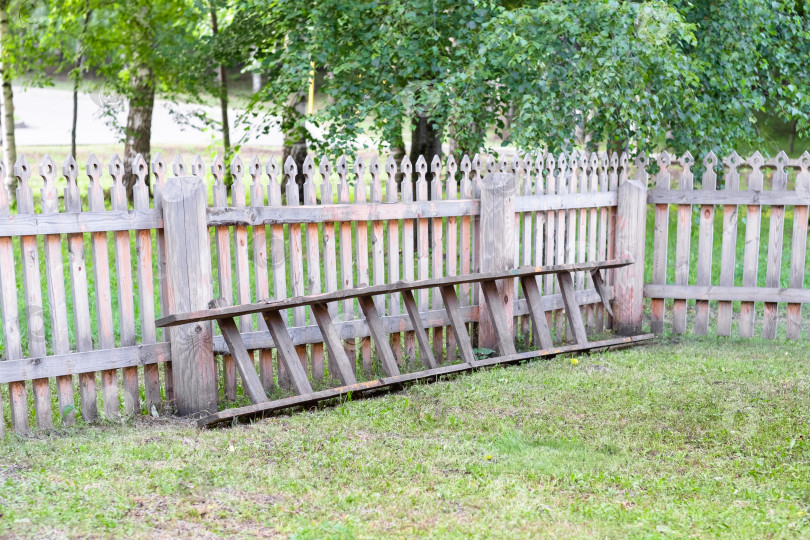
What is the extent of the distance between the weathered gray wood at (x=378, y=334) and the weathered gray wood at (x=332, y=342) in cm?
29

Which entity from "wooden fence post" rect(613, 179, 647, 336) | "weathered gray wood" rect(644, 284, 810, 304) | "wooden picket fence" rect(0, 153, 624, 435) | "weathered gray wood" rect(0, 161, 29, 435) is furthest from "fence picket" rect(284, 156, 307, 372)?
"weathered gray wood" rect(644, 284, 810, 304)

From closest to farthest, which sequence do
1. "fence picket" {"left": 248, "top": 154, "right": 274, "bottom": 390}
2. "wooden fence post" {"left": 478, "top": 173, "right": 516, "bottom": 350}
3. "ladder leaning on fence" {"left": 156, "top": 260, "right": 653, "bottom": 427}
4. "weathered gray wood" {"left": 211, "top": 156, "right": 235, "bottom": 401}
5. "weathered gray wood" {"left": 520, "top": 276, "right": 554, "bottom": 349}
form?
"ladder leaning on fence" {"left": 156, "top": 260, "right": 653, "bottom": 427} → "weathered gray wood" {"left": 211, "top": 156, "right": 235, "bottom": 401} → "fence picket" {"left": 248, "top": 154, "right": 274, "bottom": 390} → "wooden fence post" {"left": 478, "top": 173, "right": 516, "bottom": 350} → "weathered gray wood" {"left": 520, "top": 276, "right": 554, "bottom": 349}

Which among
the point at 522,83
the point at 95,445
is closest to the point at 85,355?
the point at 95,445

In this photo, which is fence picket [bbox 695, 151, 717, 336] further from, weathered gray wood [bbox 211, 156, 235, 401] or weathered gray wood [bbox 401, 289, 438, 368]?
weathered gray wood [bbox 211, 156, 235, 401]

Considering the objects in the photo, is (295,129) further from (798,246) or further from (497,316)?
(798,246)

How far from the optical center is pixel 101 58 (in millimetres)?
15188

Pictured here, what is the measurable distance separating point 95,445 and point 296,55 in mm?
5046

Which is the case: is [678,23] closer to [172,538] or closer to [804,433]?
[804,433]

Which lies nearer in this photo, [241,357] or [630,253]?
[241,357]

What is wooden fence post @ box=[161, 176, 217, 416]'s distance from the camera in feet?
16.4

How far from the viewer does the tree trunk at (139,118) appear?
581 inches

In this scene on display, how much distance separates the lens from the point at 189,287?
5031 mm

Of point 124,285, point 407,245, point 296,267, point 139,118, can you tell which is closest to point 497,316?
point 407,245

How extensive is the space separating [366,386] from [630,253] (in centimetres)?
324
